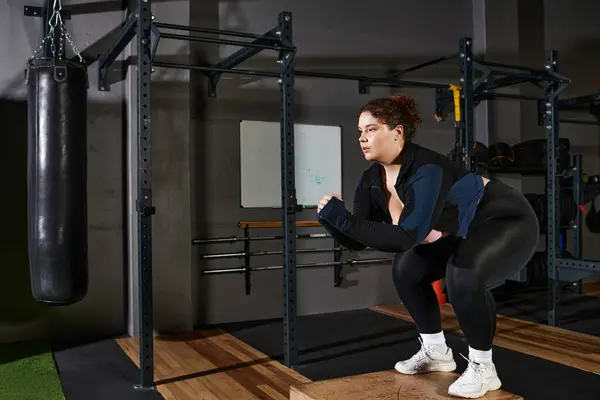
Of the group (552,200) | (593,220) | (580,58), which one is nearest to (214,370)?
(552,200)

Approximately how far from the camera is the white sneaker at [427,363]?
2.55m

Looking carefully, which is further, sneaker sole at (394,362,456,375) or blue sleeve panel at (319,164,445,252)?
sneaker sole at (394,362,456,375)

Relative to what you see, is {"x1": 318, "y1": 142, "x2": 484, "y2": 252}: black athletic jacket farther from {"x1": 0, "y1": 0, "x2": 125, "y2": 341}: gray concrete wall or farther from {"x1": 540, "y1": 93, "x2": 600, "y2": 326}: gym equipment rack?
{"x1": 0, "y1": 0, "x2": 125, "y2": 341}: gray concrete wall

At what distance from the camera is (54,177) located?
3170 millimetres

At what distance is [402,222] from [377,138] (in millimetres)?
339

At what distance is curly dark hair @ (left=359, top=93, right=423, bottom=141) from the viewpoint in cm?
218

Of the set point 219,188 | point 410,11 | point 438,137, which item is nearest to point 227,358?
point 219,188

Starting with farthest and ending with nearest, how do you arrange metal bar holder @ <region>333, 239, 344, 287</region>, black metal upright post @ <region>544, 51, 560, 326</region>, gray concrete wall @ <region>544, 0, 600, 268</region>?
gray concrete wall @ <region>544, 0, 600, 268</region> < metal bar holder @ <region>333, 239, 344, 287</region> < black metal upright post @ <region>544, 51, 560, 326</region>

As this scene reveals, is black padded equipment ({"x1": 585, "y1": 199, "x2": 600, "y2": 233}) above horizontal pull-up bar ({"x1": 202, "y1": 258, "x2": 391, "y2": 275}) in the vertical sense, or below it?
above

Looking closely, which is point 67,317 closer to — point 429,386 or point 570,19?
point 429,386

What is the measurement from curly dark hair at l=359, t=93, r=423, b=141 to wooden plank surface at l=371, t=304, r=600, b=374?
190 cm

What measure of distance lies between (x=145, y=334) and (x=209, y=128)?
6.71ft

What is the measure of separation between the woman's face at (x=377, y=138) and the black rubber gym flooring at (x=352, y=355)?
1.46m

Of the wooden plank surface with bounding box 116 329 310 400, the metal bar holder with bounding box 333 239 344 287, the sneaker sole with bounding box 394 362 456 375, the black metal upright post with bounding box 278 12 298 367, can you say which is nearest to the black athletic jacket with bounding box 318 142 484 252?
the sneaker sole with bounding box 394 362 456 375
